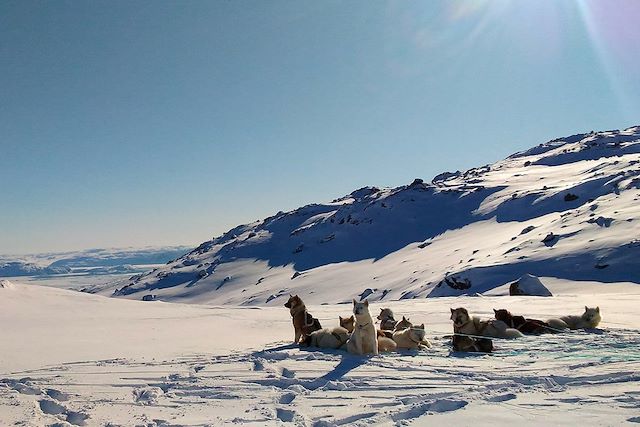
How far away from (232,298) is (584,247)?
57.9 m

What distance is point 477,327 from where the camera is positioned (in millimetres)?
9461

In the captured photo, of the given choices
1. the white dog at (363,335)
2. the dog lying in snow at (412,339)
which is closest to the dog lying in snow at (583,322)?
the dog lying in snow at (412,339)

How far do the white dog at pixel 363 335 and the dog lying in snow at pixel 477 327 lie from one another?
70.4 inches

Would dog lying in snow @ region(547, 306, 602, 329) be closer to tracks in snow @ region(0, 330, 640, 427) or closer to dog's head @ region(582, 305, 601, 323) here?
dog's head @ region(582, 305, 601, 323)

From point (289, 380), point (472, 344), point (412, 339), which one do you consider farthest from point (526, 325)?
point (289, 380)

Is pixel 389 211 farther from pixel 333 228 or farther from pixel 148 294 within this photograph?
pixel 148 294

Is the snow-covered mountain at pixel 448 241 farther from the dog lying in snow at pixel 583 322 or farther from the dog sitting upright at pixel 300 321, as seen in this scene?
the dog sitting upright at pixel 300 321

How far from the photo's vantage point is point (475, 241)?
61656mm

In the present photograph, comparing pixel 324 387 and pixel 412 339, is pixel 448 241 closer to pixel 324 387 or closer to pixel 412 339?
pixel 412 339

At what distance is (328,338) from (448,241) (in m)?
64.0

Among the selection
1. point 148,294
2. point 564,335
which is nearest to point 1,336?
point 564,335

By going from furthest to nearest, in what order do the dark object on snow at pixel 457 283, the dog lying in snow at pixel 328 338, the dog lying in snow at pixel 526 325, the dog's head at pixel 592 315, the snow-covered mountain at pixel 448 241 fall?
the snow-covered mountain at pixel 448 241, the dark object on snow at pixel 457 283, the dog's head at pixel 592 315, the dog lying in snow at pixel 526 325, the dog lying in snow at pixel 328 338

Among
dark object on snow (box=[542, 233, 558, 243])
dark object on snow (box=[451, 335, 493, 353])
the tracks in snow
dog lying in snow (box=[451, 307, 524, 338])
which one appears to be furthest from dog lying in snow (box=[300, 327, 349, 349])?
dark object on snow (box=[542, 233, 558, 243])

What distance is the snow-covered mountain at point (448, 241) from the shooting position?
35625 millimetres
